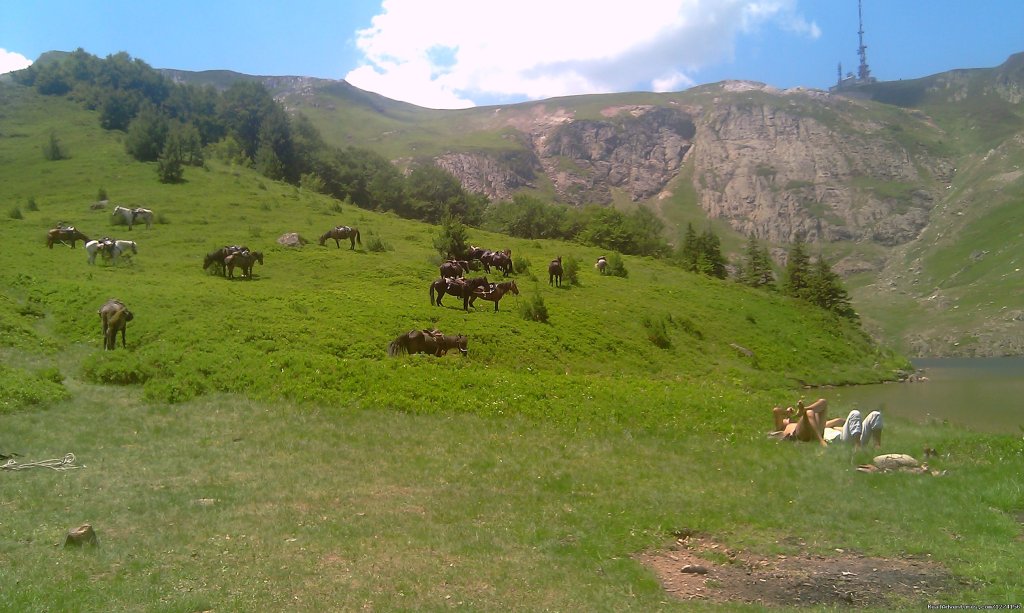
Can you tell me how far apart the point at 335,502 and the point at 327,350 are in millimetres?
12198

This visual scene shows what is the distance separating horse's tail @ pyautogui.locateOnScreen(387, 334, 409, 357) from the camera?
22.9m

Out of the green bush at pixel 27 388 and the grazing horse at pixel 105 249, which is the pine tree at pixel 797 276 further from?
the green bush at pixel 27 388

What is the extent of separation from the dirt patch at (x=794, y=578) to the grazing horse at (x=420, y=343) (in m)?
15.0

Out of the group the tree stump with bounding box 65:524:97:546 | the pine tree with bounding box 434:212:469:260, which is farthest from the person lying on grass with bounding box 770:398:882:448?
the pine tree with bounding box 434:212:469:260

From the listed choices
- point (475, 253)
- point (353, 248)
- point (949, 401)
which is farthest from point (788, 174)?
point (949, 401)

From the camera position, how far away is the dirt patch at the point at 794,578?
7391mm

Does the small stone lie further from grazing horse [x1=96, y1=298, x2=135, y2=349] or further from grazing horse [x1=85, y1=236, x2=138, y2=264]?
grazing horse [x1=85, y1=236, x2=138, y2=264]

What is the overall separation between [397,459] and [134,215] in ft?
129

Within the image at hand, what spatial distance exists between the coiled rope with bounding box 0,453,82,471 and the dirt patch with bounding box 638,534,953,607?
10.5 metres

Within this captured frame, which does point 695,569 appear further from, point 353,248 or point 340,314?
point 353,248

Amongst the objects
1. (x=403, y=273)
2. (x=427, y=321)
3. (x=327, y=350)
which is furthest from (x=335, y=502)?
(x=403, y=273)

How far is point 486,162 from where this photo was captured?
18200cm

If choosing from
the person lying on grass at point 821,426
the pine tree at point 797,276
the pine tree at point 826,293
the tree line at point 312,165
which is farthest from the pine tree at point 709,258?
the person lying on grass at point 821,426

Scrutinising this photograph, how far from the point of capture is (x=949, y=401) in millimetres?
26672
